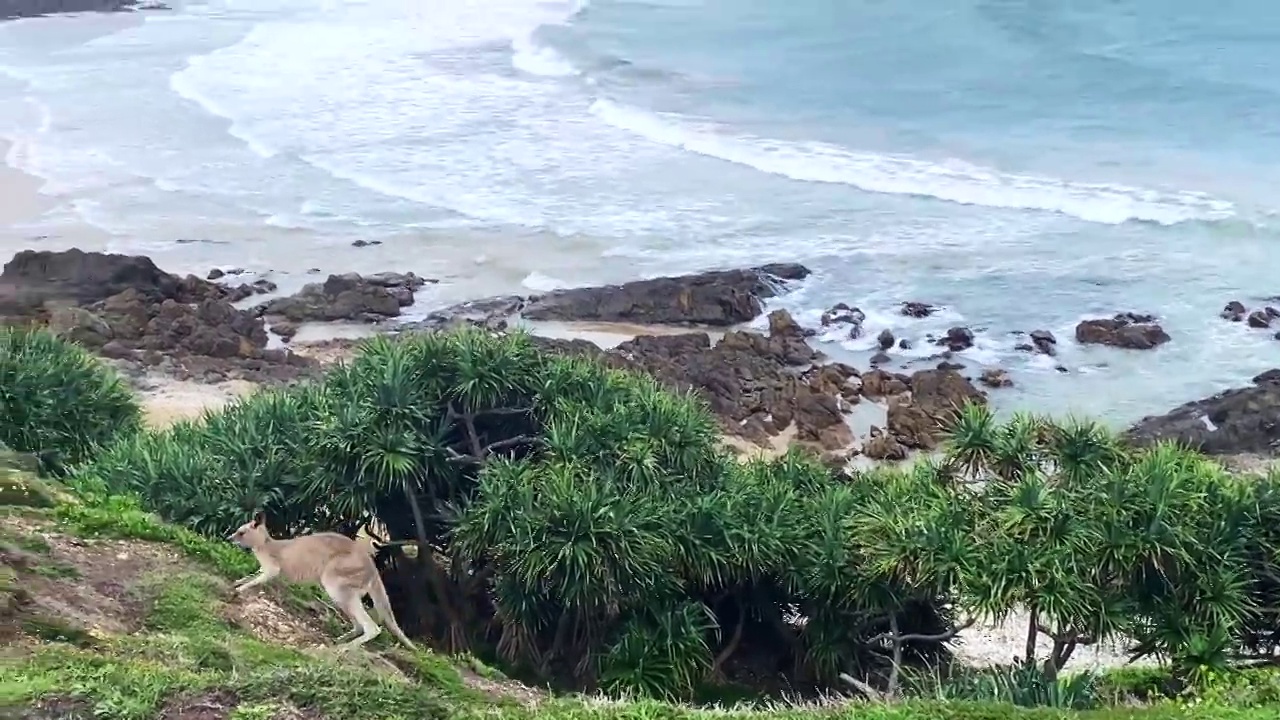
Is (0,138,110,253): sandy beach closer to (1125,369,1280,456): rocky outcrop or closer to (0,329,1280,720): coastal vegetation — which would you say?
(0,329,1280,720): coastal vegetation

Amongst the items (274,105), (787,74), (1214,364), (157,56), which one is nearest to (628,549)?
(1214,364)

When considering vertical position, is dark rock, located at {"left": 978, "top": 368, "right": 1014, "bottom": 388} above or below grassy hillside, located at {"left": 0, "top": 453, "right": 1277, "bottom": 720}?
below

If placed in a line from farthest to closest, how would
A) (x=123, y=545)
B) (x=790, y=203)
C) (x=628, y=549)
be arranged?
(x=790, y=203) → (x=628, y=549) → (x=123, y=545)

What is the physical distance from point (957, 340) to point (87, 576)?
22900 mm

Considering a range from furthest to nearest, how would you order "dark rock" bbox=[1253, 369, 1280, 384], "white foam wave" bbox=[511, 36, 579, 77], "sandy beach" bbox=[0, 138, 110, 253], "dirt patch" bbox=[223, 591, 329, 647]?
"white foam wave" bbox=[511, 36, 579, 77], "sandy beach" bbox=[0, 138, 110, 253], "dark rock" bbox=[1253, 369, 1280, 384], "dirt patch" bbox=[223, 591, 329, 647]

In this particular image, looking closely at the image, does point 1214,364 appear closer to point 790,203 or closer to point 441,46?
point 790,203

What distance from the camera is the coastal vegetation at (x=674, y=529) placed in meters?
14.3

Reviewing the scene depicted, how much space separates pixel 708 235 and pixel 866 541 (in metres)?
26.3

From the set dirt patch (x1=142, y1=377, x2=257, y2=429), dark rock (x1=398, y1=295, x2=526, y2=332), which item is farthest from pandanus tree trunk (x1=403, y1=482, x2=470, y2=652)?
dark rock (x1=398, y1=295, x2=526, y2=332)

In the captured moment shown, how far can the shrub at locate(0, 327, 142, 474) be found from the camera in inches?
690

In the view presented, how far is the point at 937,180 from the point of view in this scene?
1891 inches

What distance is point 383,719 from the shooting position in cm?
874

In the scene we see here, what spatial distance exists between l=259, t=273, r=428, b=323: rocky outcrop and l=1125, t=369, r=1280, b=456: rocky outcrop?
57.0 feet

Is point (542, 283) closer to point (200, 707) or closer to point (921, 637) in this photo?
point (921, 637)
